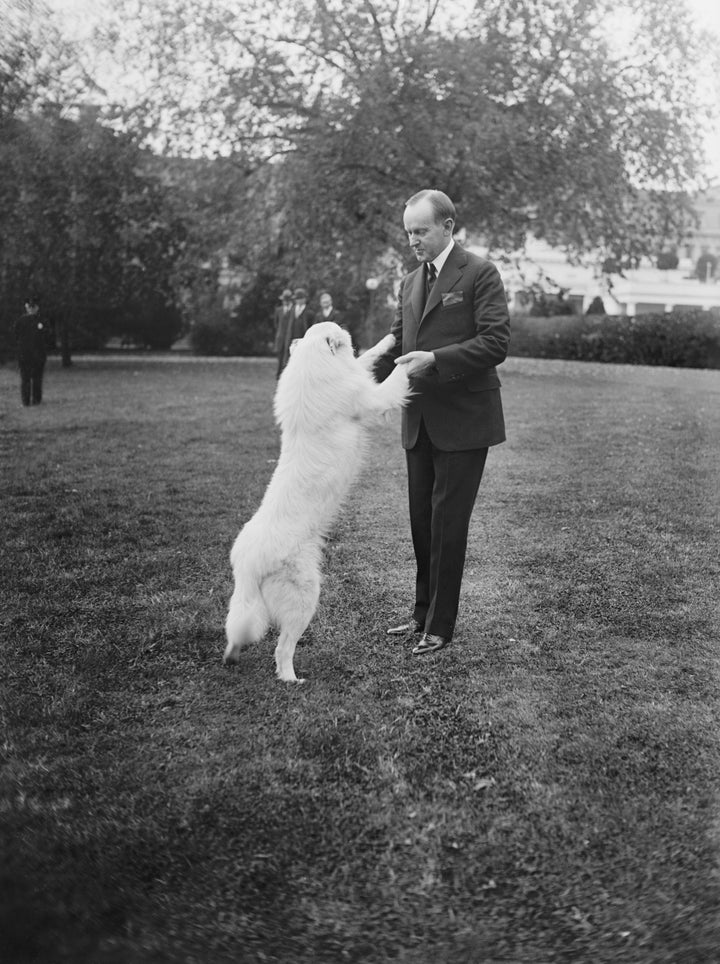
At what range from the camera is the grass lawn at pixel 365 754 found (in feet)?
10.6

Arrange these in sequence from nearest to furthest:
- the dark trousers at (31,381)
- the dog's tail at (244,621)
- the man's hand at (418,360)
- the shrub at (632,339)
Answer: the dog's tail at (244,621), the man's hand at (418,360), the dark trousers at (31,381), the shrub at (632,339)

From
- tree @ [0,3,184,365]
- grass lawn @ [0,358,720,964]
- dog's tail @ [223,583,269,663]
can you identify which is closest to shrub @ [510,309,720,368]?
tree @ [0,3,184,365]

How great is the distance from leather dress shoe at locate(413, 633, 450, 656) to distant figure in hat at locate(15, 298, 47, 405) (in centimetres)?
1642

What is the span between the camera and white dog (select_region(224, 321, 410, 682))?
16.3ft

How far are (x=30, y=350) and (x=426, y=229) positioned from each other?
16.5 m

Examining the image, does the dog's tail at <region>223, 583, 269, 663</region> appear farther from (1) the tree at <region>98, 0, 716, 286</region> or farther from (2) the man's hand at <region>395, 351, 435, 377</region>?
(1) the tree at <region>98, 0, 716, 286</region>

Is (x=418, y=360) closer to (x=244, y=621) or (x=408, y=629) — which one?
(x=244, y=621)

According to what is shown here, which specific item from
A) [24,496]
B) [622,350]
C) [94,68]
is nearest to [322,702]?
[24,496]

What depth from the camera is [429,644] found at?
19.1ft

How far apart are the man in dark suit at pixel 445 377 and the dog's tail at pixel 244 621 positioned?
1.28 meters

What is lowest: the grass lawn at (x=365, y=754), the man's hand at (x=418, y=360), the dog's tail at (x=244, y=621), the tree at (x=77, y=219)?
the grass lawn at (x=365, y=754)

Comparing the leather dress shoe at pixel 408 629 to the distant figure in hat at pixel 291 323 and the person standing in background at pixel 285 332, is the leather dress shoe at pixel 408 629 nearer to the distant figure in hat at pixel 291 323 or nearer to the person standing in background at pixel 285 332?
the distant figure in hat at pixel 291 323

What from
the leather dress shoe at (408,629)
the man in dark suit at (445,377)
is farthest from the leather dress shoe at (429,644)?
the leather dress shoe at (408,629)

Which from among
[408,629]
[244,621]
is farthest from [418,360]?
[408,629]
